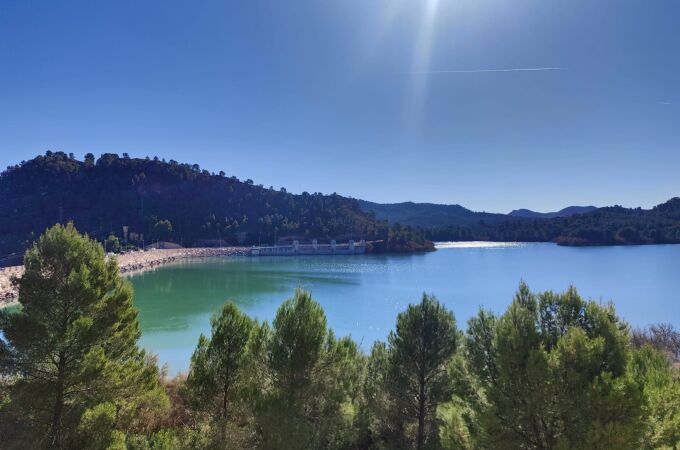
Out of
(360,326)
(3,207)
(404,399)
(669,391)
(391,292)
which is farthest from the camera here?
(3,207)

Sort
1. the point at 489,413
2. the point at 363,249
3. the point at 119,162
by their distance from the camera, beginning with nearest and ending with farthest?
1. the point at 489,413
2. the point at 363,249
3. the point at 119,162

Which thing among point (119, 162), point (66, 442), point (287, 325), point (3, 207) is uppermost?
point (119, 162)

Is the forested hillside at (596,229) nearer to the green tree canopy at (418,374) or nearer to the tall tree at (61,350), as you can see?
the green tree canopy at (418,374)

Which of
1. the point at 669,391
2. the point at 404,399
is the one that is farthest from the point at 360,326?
the point at 669,391

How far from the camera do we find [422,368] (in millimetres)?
11961

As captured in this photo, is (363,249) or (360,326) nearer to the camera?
(360,326)

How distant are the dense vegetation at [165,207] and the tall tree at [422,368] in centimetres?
11537

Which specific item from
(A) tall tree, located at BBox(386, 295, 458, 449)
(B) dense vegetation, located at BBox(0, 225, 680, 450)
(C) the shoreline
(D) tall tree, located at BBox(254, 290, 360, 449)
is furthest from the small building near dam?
(D) tall tree, located at BBox(254, 290, 360, 449)

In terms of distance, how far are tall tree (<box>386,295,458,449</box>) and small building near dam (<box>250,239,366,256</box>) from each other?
11000 centimetres

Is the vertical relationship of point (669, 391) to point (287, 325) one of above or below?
below

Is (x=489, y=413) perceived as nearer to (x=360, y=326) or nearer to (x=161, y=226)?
(x=360, y=326)

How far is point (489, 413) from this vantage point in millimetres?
A: 7156

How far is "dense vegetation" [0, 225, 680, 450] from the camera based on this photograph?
674cm

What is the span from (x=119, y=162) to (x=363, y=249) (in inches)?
4390
